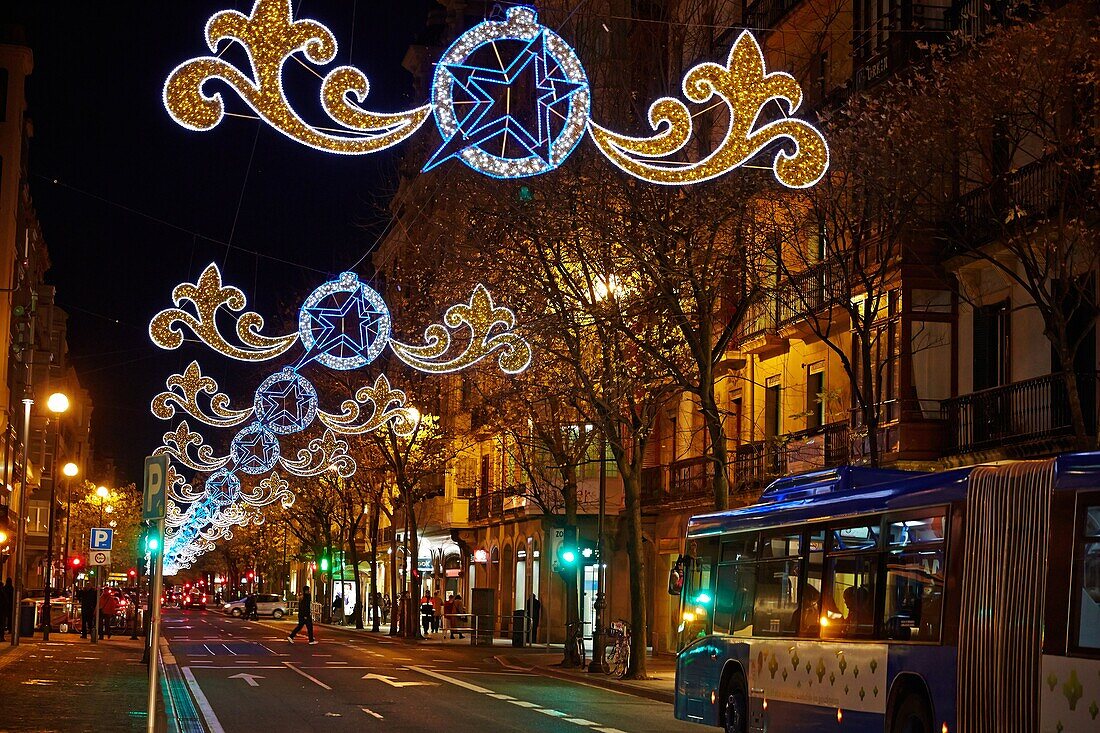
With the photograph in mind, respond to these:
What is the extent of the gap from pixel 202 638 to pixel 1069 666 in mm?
47608

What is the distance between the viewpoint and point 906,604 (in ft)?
52.4

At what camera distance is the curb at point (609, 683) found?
30.0m

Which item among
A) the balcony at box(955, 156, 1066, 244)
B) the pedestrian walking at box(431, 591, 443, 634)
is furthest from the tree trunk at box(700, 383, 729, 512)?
the pedestrian walking at box(431, 591, 443, 634)

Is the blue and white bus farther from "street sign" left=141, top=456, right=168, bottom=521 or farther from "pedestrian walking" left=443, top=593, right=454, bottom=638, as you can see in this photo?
"pedestrian walking" left=443, top=593, right=454, bottom=638

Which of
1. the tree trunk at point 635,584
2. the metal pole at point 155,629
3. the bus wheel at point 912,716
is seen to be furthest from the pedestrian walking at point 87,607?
the bus wheel at point 912,716

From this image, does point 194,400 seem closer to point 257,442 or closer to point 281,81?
point 257,442

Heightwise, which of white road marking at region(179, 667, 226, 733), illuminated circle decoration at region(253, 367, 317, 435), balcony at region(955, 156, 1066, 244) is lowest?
white road marking at region(179, 667, 226, 733)

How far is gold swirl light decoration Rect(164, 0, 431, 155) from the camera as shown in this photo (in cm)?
1180

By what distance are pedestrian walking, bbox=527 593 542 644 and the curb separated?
11.7 metres

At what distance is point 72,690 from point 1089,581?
1807 centimetres

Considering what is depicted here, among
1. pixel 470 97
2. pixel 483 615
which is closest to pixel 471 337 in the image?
pixel 470 97

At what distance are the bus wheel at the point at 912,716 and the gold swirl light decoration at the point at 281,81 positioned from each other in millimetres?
7570

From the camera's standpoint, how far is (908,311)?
110 ft

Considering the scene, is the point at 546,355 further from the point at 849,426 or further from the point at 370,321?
the point at 370,321
